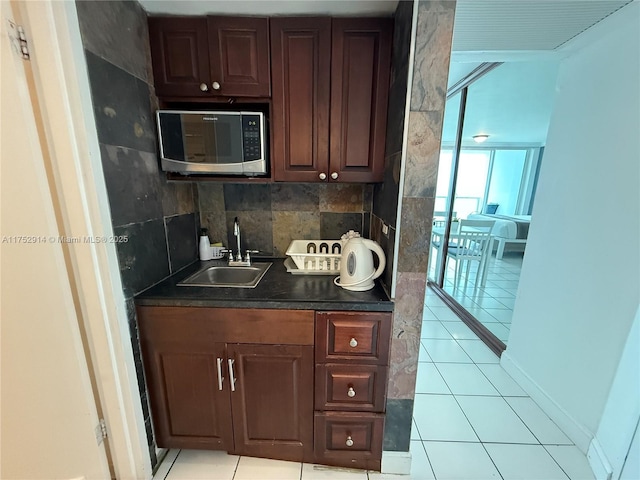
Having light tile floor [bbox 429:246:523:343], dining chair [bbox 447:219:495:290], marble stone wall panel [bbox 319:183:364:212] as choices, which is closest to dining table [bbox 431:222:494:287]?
dining chair [bbox 447:219:495:290]

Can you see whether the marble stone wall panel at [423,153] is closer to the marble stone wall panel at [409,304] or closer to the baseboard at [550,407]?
the marble stone wall panel at [409,304]

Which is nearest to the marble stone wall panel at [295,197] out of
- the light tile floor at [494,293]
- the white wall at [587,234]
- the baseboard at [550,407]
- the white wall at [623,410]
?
the white wall at [587,234]

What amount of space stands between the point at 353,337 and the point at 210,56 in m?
1.55

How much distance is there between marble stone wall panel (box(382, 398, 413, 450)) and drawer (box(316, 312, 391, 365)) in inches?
10.4

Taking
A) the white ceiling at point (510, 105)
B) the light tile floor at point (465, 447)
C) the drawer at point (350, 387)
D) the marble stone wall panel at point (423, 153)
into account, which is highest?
the white ceiling at point (510, 105)

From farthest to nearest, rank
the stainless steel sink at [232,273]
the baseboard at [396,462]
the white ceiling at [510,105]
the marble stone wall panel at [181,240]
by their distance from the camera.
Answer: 1. the white ceiling at [510,105]
2. the stainless steel sink at [232,273]
3. the marble stone wall panel at [181,240]
4. the baseboard at [396,462]

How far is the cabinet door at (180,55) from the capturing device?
1263 mm

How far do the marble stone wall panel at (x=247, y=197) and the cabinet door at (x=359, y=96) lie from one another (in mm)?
552

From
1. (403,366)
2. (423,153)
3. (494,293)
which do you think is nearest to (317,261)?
(403,366)

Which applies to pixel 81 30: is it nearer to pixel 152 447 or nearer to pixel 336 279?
pixel 336 279

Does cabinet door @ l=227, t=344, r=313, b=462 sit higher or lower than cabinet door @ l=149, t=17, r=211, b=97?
lower

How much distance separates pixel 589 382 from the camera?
4.64ft

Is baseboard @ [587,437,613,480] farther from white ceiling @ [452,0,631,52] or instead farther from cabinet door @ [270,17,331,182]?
white ceiling @ [452,0,631,52]

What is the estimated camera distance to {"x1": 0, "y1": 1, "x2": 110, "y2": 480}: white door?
85 centimetres
